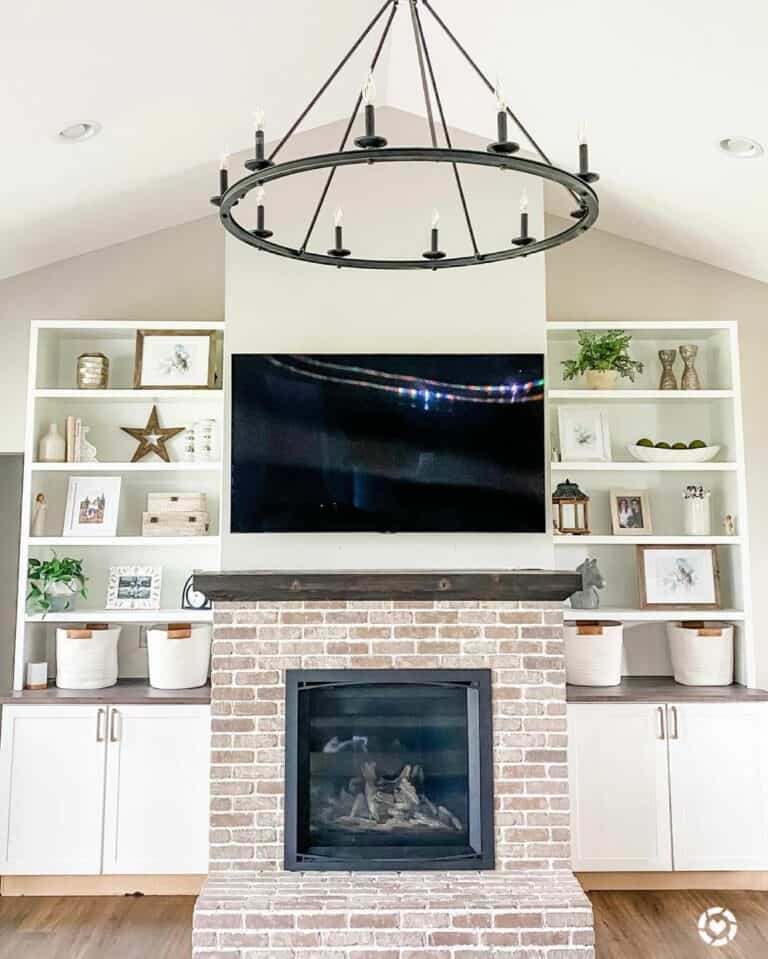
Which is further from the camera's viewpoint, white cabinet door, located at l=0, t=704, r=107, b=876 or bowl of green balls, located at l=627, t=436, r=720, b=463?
bowl of green balls, located at l=627, t=436, r=720, b=463

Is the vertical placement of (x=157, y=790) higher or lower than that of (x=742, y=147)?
lower

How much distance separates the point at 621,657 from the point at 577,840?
0.87 m

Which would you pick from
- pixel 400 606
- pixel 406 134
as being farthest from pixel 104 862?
pixel 406 134

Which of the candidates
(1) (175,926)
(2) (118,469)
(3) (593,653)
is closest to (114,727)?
(1) (175,926)

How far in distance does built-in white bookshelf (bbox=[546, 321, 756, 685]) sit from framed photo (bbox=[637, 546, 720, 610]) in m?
0.07

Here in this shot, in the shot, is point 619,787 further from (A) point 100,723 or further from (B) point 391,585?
(A) point 100,723

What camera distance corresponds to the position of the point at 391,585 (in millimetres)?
3484

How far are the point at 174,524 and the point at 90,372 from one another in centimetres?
86

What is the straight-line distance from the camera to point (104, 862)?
12.3 feet

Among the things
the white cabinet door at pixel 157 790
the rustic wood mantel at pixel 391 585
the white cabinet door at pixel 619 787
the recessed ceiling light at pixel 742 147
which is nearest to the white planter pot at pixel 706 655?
the white cabinet door at pixel 619 787

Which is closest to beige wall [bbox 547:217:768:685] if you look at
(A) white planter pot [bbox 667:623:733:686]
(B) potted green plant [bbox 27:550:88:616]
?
(A) white planter pot [bbox 667:623:733:686]

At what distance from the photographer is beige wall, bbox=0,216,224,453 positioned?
14.4ft

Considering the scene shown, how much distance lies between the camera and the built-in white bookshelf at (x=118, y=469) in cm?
411
